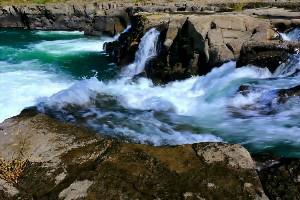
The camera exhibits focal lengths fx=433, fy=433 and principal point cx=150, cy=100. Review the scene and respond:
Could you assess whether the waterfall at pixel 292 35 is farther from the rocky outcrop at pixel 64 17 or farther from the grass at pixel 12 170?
the rocky outcrop at pixel 64 17

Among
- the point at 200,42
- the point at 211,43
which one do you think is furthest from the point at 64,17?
the point at 211,43

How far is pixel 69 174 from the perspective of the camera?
6387 mm

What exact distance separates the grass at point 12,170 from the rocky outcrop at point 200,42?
12.9 m

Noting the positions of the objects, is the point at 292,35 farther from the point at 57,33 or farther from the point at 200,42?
the point at 57,33

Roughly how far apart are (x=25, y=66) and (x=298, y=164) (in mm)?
21772

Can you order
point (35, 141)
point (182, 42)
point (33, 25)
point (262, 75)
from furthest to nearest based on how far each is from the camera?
1. point (33, 25)
2. point (182, 42)
3. point (262, 75)
4. point (35, 141)

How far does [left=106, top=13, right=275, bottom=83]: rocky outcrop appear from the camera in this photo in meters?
18.6

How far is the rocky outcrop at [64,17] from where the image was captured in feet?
126

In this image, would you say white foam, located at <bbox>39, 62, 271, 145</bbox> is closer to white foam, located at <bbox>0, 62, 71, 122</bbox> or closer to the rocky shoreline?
white foam, located at <bbox>0, 62, 71, 122</bbox>

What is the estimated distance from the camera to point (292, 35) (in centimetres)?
1953

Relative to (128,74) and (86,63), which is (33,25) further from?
(128,74)

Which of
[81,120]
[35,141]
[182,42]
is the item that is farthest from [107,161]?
[182,42]

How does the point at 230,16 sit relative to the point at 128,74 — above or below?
above

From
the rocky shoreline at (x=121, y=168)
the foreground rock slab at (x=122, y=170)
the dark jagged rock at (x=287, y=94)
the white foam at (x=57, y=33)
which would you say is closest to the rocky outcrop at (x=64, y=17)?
the white foam at (x=57, y=33)
